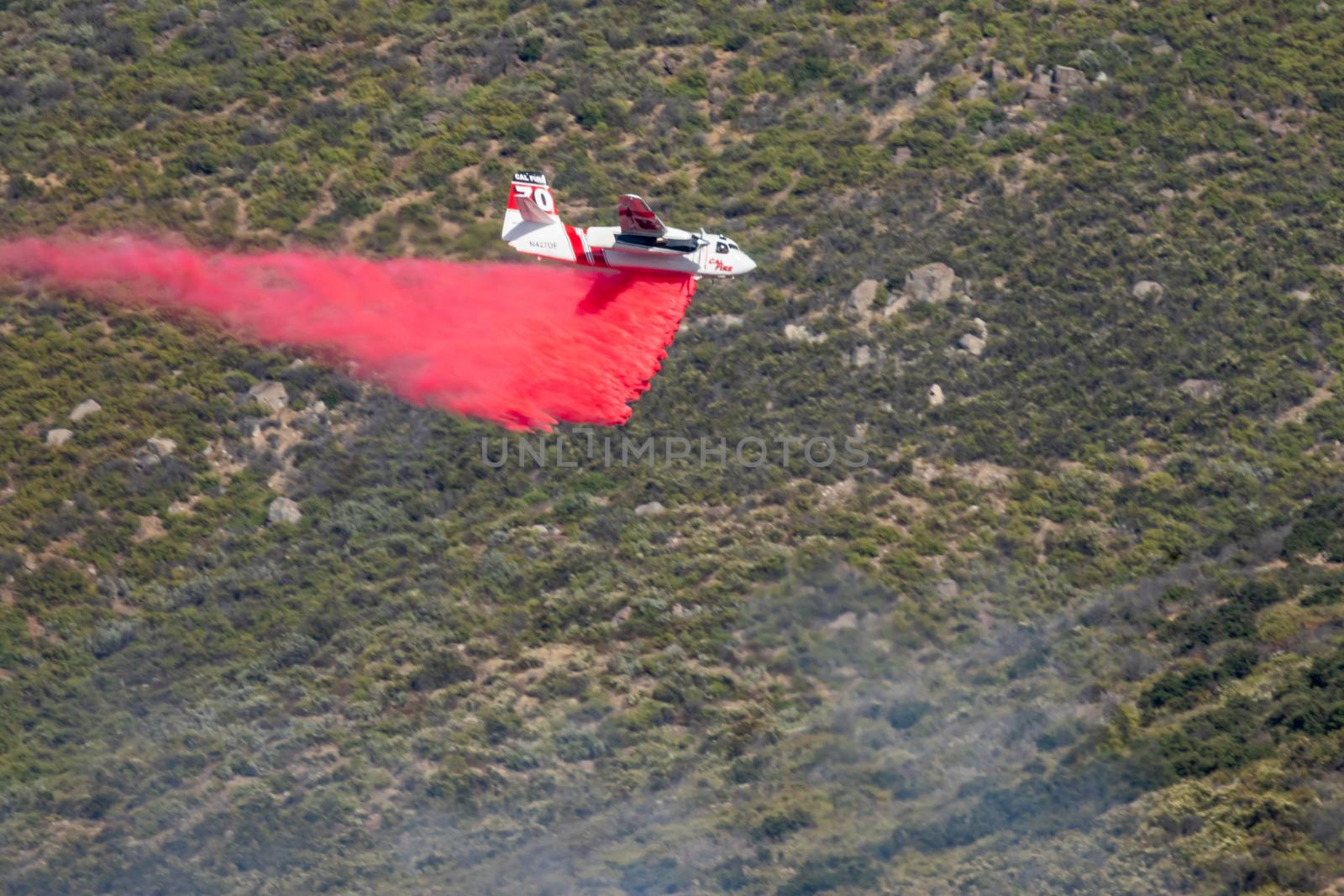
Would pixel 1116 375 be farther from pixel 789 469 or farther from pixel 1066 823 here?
pixel 1066 823

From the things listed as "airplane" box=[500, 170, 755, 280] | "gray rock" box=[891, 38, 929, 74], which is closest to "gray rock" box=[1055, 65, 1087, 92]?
"gray rock" box=[891, 38, 929, 74]

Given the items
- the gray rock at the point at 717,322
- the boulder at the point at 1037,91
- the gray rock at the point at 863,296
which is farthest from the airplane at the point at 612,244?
the boulder at the point at 1037,91

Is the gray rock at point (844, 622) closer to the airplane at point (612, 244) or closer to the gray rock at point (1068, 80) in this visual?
the airplane at point (612, 244)

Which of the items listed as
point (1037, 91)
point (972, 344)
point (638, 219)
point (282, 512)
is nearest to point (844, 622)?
point (972, 344)

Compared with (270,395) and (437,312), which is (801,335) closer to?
(437,312)

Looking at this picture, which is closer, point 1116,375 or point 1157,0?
point 1116,375

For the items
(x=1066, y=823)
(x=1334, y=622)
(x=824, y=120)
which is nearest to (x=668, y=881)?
(x=1066, y=823)

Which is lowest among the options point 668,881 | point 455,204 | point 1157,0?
point 668,881
